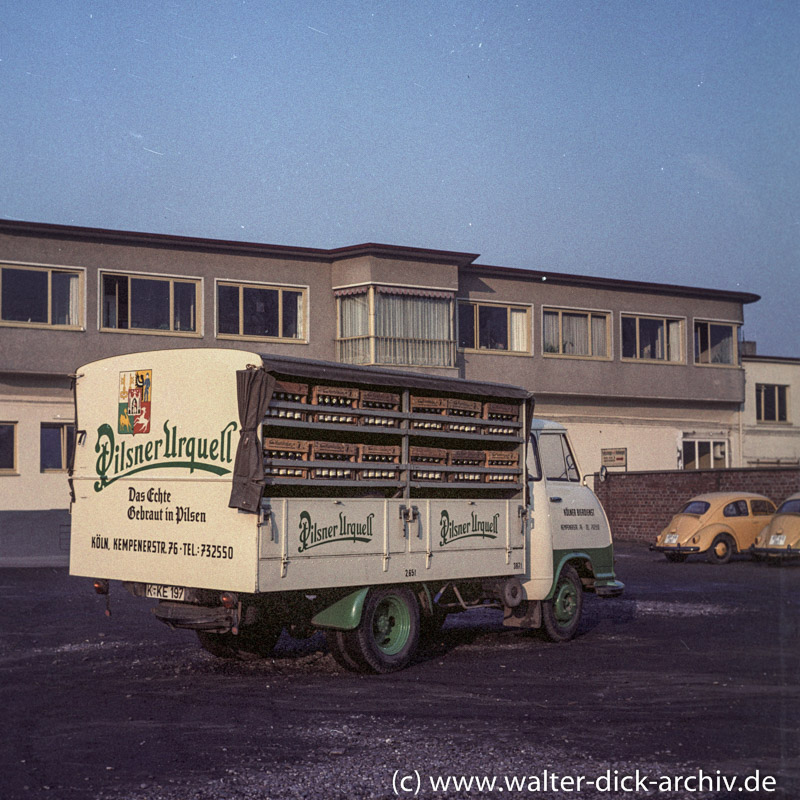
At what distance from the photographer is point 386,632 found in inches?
431

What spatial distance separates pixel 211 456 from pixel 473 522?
3.14m

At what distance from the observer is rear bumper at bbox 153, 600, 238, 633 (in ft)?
32.2

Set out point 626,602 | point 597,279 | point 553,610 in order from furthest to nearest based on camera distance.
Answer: point 597,279 < point 626,602 < point 553,610

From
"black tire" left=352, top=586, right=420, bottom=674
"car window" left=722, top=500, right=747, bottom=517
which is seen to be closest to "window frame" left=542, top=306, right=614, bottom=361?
"car window" left=722, top=500, right=747, bottom=517

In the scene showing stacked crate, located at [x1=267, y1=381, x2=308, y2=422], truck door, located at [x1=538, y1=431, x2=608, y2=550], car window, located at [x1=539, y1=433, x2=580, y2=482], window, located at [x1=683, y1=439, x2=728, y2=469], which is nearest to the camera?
stacked crate, located at [x1=267, y1=381, x2=308, y2=422]

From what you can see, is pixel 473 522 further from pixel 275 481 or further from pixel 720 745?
pixel 720 745

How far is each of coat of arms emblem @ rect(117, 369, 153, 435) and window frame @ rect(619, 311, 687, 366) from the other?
3099 centimetres

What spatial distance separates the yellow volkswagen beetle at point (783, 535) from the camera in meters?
25.2

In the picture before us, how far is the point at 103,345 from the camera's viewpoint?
102 feet

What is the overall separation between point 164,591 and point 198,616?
51 centimetres

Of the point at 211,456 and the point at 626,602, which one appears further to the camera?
the point at 626,602

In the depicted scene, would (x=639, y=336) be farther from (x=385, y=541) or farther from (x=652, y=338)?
(x=385, y=541)

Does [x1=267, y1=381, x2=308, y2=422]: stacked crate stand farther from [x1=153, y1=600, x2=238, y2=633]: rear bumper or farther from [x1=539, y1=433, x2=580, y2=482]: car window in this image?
[x1=539, y1=433, x2=580, y2=482]: car window

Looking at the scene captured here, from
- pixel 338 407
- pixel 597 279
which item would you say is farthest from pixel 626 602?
pixel 597 279
